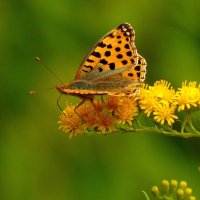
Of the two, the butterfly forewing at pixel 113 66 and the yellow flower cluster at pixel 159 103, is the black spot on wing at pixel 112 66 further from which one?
the yellow flower cluster at pixel 159 103

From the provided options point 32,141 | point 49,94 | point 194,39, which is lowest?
point 32,141

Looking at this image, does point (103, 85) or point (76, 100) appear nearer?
point (103, 85)

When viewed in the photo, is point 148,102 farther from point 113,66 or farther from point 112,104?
point 113,66

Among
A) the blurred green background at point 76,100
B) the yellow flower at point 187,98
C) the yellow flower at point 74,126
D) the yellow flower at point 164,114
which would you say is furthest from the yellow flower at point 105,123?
the blurred green background at point 76,100

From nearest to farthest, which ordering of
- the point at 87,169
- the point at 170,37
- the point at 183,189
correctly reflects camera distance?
the point at 183,189 < the point at 87,169 < the point at 170,37

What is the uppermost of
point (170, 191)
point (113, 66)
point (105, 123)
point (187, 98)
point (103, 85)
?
point (113, 66)

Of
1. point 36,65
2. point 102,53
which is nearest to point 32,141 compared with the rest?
point 36,65

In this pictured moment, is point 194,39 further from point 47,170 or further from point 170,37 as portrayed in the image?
point 47,170

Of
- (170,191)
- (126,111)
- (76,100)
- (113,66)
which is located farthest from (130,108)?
(76,100)
